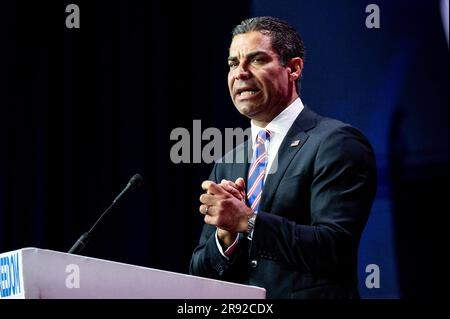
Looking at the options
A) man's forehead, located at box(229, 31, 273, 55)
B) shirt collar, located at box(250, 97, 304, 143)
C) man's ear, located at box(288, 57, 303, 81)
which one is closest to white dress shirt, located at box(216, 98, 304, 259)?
shirt collar, located at box(250, 97, 304, 143)

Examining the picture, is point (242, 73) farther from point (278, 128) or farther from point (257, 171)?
point (257, 171)

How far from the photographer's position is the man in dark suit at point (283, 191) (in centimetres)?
208

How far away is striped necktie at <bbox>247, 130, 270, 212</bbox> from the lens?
93.7 inches

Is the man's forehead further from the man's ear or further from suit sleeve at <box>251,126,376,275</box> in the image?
suit sleeve at <box>251,126,376,275</box>

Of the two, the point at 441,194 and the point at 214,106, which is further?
the point at 214,106

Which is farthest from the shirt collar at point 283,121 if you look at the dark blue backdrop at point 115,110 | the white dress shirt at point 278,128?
the dark blue backdrop at point 115,110

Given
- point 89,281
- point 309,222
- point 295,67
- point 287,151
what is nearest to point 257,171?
point 287,151

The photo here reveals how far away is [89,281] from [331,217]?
2.71 ft
